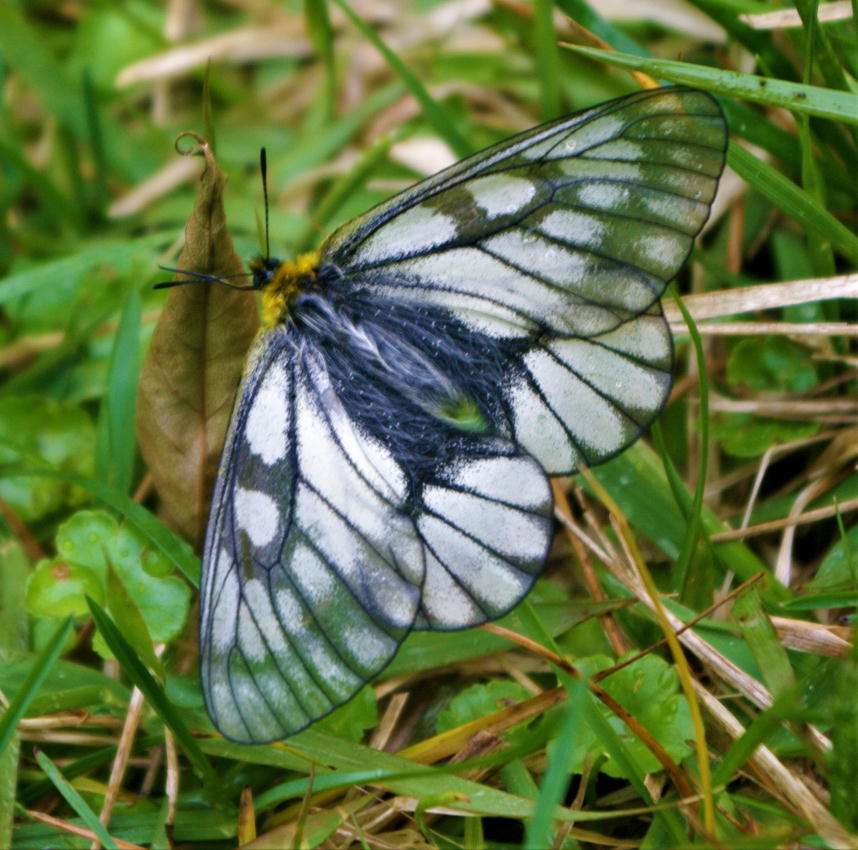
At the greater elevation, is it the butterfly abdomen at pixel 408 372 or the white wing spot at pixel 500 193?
the white wing spot at pixel 500 193

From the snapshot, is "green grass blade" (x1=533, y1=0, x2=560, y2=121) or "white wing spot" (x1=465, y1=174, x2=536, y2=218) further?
"green grass blade" (x1=533, y1=0, x2=560, y2=121)

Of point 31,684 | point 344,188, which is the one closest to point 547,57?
point 344,188

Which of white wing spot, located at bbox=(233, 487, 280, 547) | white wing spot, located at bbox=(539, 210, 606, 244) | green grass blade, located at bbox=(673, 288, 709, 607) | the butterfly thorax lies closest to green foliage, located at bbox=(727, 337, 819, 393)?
green grass blade, located at bbox=(673, 288, 709, 607)

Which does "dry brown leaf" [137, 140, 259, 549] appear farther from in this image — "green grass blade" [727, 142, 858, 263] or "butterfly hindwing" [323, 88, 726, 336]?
"green grass blade" [727, 142, 858, 263]

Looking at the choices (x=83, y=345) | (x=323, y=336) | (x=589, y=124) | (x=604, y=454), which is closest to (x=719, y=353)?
(x=604, y=454)

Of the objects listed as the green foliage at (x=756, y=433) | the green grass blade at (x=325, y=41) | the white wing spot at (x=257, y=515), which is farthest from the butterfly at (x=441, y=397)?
the green grass blade at (x=325, y=41)

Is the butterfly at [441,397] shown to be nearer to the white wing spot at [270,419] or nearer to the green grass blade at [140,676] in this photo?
the white wing spot at [270,419]
